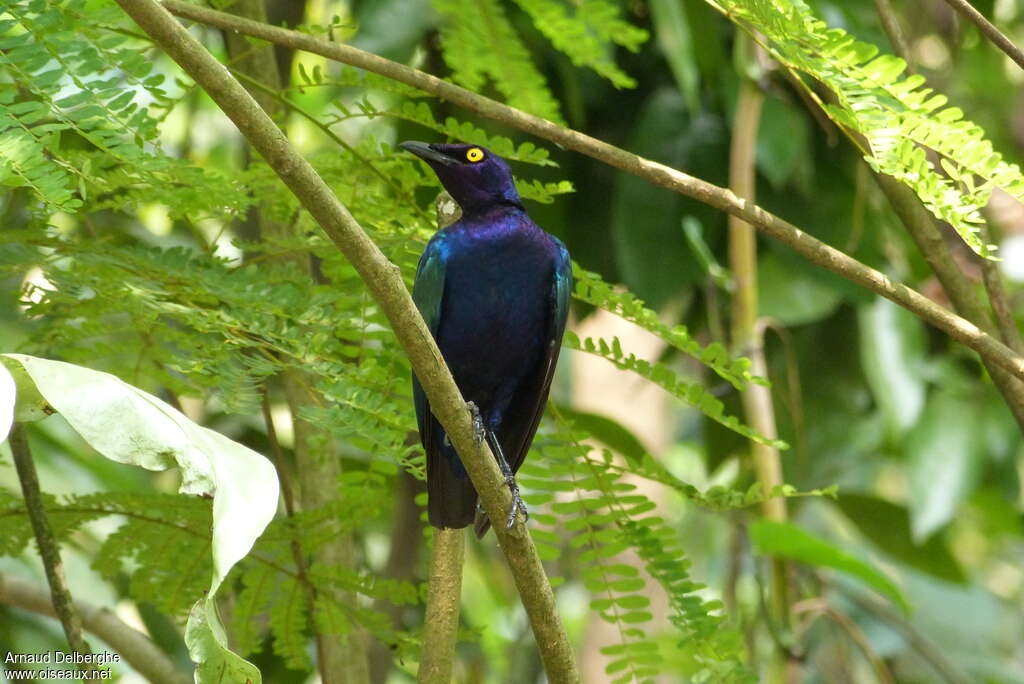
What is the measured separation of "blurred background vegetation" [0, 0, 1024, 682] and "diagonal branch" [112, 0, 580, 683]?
0.31 m

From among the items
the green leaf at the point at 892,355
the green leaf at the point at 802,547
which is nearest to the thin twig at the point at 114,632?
the green leaf at the point at 802,547

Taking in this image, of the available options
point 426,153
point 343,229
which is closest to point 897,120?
point 343,229

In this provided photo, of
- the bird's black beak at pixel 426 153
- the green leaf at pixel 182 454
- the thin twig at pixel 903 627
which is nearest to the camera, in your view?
the green leaf at pixel 182 454

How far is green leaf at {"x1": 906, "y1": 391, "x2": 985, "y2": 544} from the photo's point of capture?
4.44 m

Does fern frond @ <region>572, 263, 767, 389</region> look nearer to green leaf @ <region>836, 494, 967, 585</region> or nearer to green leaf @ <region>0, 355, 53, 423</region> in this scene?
green leaf @ <region>0, 355, 53, 423</region>

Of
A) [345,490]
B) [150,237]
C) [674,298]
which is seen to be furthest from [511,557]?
[150,237]

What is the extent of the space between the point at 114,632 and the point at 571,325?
2.60 metres

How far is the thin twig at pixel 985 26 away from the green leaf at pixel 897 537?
9.50ft

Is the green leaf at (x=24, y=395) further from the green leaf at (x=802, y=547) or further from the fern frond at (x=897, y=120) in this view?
the green leaf at (x=802, y=547)

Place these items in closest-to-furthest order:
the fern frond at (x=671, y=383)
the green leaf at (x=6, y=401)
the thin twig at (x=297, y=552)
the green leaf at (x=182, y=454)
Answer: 1. the green leaf at (x=6, y=401)
2. the green leaf at (x=182, y=454)
3. the fern frond at (x=671, y=383)
4. the thin twig at (x=297, y=552)

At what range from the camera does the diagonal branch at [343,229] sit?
1.64 meters

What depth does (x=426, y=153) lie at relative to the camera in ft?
9.57

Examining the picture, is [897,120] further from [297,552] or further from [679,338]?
[297,552]

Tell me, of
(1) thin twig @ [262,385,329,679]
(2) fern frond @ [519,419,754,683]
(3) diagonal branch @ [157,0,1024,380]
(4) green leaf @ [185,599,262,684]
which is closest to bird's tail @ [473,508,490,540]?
(2) fern frond @ [519,419,754,683]
